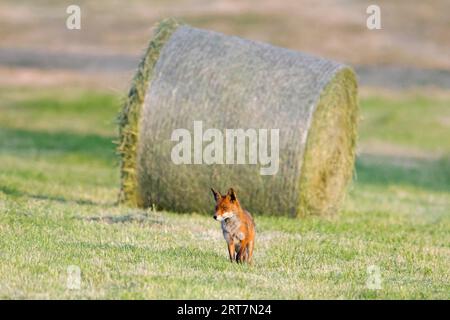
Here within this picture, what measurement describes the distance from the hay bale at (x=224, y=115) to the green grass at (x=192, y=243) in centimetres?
45

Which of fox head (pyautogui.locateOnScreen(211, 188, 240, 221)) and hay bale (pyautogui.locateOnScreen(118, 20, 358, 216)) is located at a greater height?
hay bale (pyautogui.locateOnScreen(118, 20, 358, 216))

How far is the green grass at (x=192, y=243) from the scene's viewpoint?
34.3 ft

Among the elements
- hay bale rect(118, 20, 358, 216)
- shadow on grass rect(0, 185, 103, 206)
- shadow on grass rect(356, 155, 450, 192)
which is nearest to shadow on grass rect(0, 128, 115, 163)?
shadow on grass rect(356, 155, 450, 192)

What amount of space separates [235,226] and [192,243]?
5.12 feet

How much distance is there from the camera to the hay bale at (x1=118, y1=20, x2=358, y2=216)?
627 inches

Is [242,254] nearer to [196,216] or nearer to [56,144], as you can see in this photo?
[196,216]

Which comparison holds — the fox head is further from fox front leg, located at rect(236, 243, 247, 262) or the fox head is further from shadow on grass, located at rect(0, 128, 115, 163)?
shadow on grass, located at rect(0, 128, 115, 163)

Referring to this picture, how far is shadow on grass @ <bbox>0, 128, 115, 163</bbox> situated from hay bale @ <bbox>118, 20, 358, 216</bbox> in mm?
8542

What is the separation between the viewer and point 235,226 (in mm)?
11539

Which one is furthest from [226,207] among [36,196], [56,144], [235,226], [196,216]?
[56,144]

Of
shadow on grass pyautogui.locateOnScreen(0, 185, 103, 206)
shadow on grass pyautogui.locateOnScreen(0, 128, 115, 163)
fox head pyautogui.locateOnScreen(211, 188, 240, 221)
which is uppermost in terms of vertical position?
shadow on grass pyautogui.locateOnScreen(0, 128, 115, 163)

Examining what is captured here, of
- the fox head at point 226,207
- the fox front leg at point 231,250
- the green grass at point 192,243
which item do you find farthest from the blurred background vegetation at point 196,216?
the fox head at point 226,207
